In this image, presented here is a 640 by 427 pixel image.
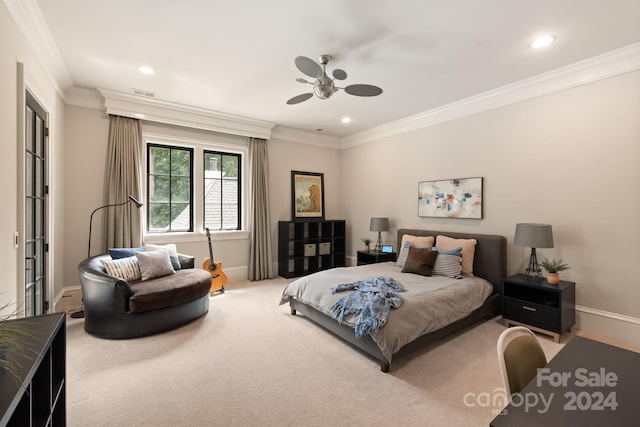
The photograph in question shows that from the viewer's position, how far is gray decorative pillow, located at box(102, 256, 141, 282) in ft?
11.0

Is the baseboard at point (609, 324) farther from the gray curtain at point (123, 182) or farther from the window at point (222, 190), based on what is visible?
the gray curtain at point (123, 182)

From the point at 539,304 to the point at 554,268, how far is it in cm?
44

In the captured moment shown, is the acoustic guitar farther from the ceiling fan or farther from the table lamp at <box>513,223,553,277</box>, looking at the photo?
the table lamp at <box>513,223,553,277</box>

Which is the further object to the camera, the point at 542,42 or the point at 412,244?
the point at 412,244

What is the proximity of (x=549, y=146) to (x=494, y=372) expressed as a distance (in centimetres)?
270

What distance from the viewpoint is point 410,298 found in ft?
9.27

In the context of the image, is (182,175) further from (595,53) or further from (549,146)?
(595,53)

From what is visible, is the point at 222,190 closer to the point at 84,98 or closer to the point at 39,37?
the point at 84,98

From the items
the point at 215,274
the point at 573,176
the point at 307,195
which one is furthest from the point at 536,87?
the point at 215,274

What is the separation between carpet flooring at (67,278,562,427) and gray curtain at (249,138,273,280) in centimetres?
205

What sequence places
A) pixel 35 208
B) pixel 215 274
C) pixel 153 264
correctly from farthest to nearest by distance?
1. pixel 215 274
2. pixel 153 264
3. pixel 35 208

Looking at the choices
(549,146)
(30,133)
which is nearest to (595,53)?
(549,146)

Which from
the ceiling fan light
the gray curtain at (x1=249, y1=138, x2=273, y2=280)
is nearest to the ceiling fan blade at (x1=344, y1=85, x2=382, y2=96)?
the ceiling fan light

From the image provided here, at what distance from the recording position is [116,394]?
215 cm
